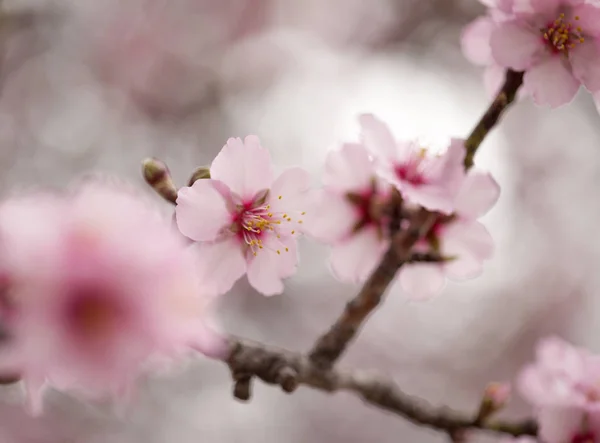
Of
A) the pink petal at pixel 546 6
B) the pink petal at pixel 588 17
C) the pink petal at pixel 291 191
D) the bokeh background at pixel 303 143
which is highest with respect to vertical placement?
the pink petal at pixel 588 17

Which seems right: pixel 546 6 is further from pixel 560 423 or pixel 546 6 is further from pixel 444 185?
pixel 560 423

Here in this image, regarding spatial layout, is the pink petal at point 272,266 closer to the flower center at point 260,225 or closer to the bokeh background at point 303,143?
the flower center at point 260,225

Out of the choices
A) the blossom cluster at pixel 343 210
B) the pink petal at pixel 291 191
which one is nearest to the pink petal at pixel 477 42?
the blossom cluster at pixel 343 210

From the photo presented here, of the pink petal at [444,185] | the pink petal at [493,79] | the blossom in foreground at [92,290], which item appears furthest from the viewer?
the pink petal at [493,79]

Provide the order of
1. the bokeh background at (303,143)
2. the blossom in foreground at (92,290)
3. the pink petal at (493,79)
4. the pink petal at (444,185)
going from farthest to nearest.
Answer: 1. the bokeh background at (303,143)
2. the pink petal at (493,79)
3. the pink petal at (444,185)
4. the blossom in foreground at (92,290)

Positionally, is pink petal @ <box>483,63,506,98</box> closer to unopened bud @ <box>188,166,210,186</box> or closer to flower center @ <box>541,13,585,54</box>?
flower center @ <box>541,13,585,54</box>

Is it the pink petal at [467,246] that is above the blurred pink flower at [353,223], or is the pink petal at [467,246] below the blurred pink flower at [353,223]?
above

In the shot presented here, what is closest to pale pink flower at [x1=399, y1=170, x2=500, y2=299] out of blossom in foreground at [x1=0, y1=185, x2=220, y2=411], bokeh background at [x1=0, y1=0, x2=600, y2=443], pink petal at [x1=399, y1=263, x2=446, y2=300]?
pink petal at [x1=399, y1=263, x2=446, y2=300]
